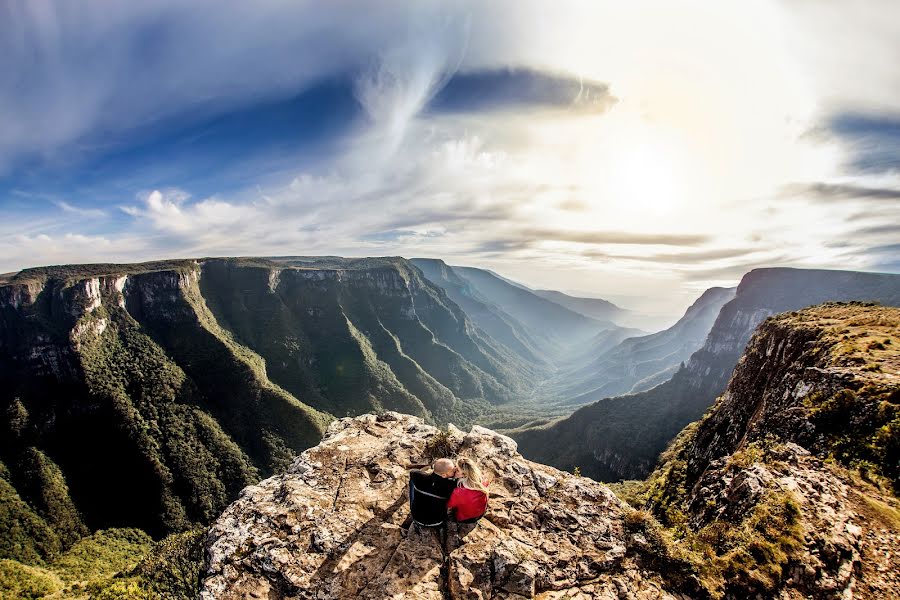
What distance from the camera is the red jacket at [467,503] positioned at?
9.27 meters

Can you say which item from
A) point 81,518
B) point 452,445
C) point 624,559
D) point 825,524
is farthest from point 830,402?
point 81,518

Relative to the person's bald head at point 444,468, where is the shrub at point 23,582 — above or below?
below

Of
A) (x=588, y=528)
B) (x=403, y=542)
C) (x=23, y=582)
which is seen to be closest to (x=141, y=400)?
(x=23, y=582)

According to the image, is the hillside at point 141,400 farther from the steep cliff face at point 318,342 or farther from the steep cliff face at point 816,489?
the steep cliff face at point 816,489

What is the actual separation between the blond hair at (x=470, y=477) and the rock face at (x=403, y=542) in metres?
0.85

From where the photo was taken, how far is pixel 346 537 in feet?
29.2

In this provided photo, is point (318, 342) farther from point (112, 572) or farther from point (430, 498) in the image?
point (430, 498)

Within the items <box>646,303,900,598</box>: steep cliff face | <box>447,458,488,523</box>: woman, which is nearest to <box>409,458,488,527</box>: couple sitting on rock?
<box>447,458,488,523</box>: woman

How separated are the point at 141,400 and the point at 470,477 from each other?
127255mm

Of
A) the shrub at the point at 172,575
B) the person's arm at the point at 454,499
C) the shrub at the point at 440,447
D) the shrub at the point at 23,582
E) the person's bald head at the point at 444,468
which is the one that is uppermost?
the person's bald head at the point at 444,468

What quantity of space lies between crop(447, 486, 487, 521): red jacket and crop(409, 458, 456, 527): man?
22 cm

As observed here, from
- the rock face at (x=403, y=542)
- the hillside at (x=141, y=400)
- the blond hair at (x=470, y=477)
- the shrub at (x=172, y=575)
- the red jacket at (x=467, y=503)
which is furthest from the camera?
the hillside at (x=141, y=400)

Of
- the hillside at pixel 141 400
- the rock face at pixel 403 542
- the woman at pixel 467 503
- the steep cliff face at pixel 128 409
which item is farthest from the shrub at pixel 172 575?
the steep cliff face at pixel 128 409

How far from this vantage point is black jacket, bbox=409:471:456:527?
357 inches
